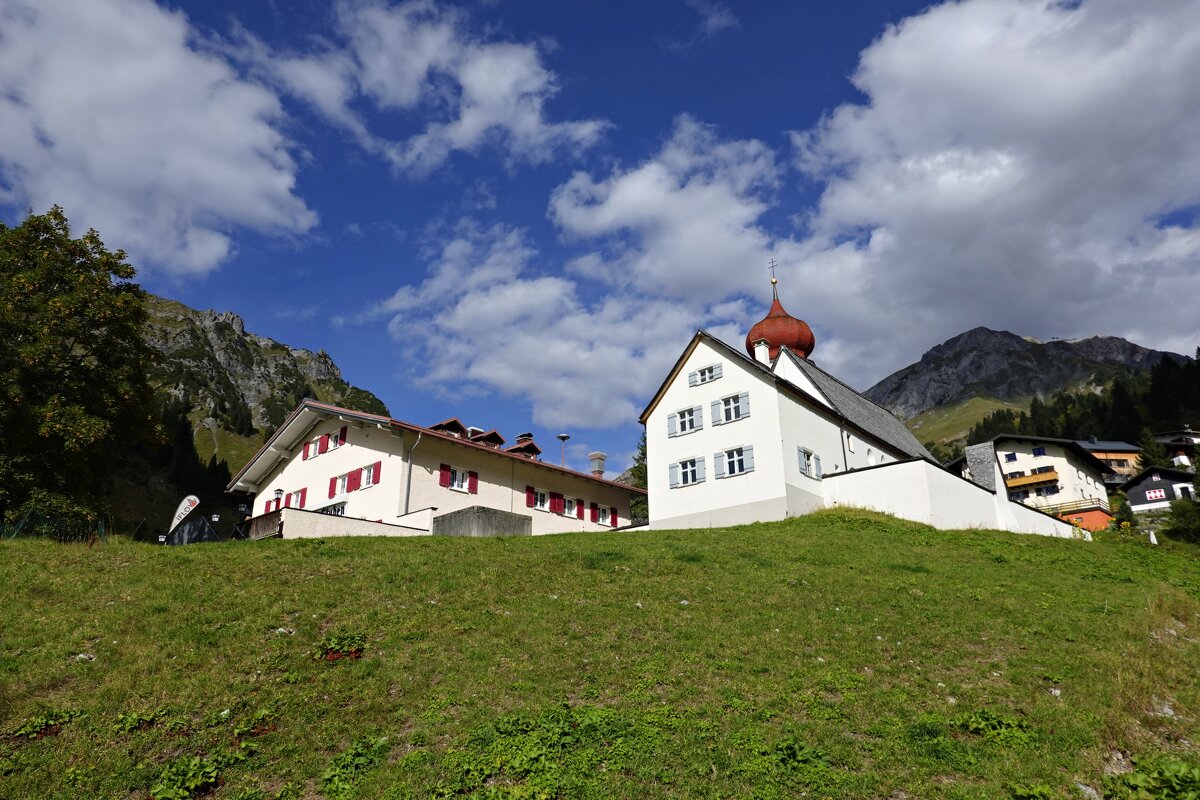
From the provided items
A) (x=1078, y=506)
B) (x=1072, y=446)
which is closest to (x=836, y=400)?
(x=1078, y=506)

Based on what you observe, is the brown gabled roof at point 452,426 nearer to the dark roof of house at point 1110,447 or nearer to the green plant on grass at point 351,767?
the green plant on grass at point 351,767

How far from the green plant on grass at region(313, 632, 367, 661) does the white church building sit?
24.7m

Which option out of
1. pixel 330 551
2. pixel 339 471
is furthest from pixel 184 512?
pixel 330 551

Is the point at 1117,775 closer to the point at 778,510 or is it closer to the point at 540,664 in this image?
the point at 540,664

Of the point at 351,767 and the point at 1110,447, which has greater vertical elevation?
the point at 1110,447

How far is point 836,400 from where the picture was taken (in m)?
44.9

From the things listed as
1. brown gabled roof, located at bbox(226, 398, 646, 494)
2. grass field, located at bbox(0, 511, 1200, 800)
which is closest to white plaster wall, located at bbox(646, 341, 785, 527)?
brown gabled roof, located at bbox(226, 398, 646, 494)

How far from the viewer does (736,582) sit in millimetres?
19875

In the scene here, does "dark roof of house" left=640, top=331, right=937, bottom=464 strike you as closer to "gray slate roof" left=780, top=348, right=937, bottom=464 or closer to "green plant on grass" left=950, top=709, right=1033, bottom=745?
"gray slate roof" left=780, top=348, right=937, bottom=464

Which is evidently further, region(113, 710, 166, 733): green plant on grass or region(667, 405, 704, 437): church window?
region(667, 405, 704, 437): church window

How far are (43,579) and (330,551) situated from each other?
22.3 feet

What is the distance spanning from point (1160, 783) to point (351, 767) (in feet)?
32.8

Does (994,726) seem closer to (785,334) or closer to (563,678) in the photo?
(563,678)

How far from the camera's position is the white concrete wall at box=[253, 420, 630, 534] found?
36.4m
